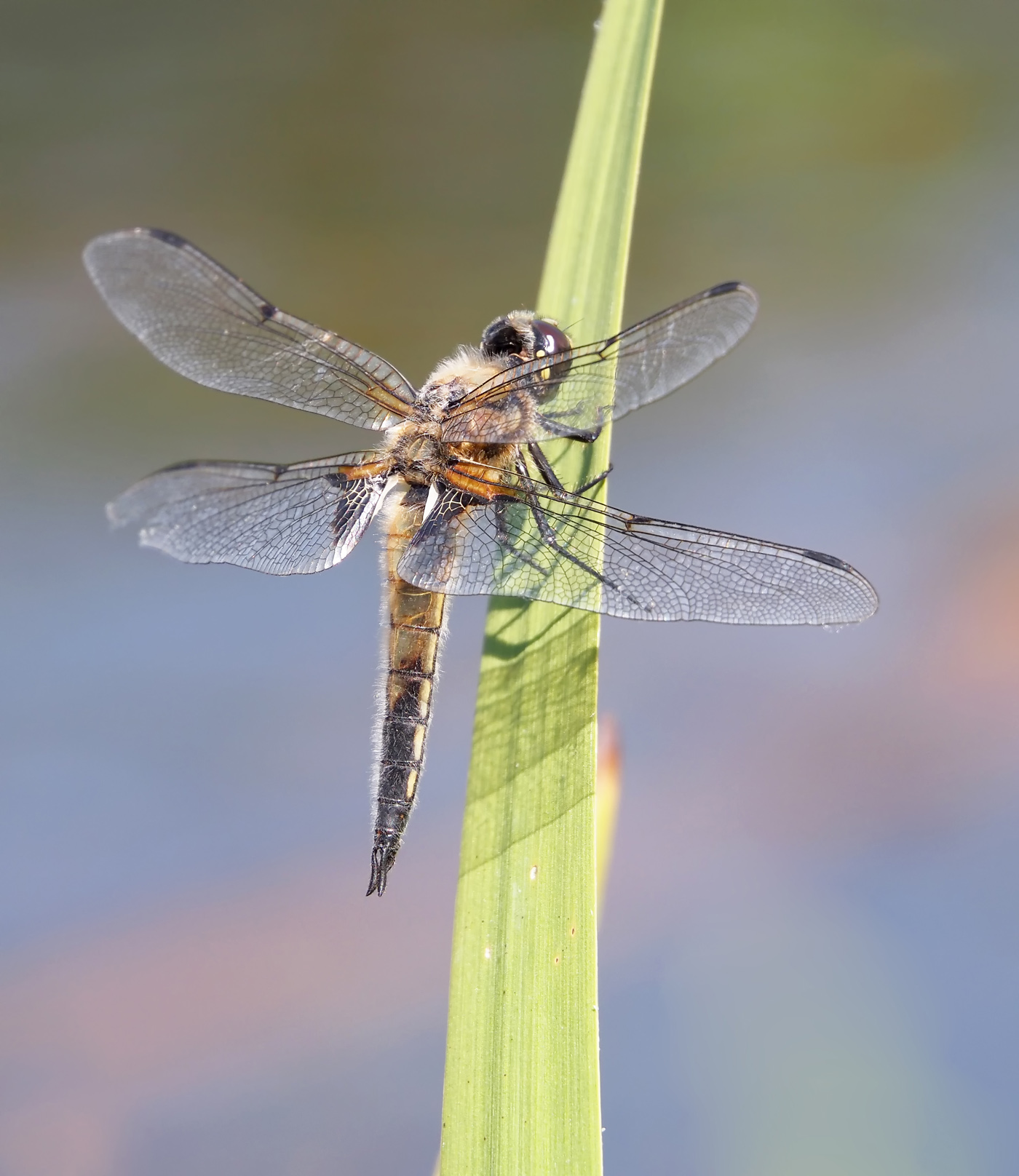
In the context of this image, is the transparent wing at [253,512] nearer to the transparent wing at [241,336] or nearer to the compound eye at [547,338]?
the transparent wing at [241,336]

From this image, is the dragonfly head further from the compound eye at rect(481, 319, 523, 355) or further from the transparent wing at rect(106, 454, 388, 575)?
the transparent wing at rect(106, 454, 388, 575)

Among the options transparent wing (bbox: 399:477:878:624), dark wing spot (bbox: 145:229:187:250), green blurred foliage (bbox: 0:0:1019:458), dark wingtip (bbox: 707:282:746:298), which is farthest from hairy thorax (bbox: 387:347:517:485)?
green blurred foliage (bbox: 0:0:1019:458)

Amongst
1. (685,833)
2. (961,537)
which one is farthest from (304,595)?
(961,537)

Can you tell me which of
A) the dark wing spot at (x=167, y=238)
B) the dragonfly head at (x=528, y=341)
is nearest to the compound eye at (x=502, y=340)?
the dragonfly head at (x=528, y=341)

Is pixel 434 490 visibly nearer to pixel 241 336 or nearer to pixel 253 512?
pixel 253 512

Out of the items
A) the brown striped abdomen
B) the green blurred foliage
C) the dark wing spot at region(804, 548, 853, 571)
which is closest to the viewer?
the dark wing spot at region(804, 548, 853, 571)

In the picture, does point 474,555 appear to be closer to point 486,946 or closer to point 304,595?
point 486,946
